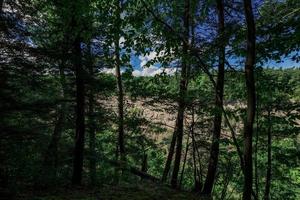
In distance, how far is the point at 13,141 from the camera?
9453 millimetres

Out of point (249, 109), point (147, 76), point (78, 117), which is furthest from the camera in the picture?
point (78, 117)

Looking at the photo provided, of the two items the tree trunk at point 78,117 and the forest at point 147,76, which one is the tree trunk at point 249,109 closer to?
the forest at point 147,76

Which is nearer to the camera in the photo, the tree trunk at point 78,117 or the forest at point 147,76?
the forest at point 147,76

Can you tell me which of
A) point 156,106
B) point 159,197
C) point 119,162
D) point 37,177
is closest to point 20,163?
point 37,177

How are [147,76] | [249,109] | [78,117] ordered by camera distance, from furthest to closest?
[78,117]
[147,76]
[249,109]

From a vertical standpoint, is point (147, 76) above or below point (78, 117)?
above

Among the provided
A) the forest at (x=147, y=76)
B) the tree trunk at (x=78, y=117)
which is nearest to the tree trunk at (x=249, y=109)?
the forest at (x=147, y=76)

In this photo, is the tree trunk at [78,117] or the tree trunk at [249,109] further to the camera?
the tree trunk at [78,117]

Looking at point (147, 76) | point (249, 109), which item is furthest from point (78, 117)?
point (249, 109)

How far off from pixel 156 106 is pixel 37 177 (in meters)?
5.24

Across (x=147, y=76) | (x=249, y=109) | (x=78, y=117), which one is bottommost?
(x=249, y=109)

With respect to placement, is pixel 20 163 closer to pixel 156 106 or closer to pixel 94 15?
pixel 156 106

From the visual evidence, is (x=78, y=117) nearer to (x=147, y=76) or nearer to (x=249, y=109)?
(x=147, y=76)

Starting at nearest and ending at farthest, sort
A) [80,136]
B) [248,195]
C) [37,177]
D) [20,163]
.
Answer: [248,195] < [20,163] < [37,177] < [80,136]
